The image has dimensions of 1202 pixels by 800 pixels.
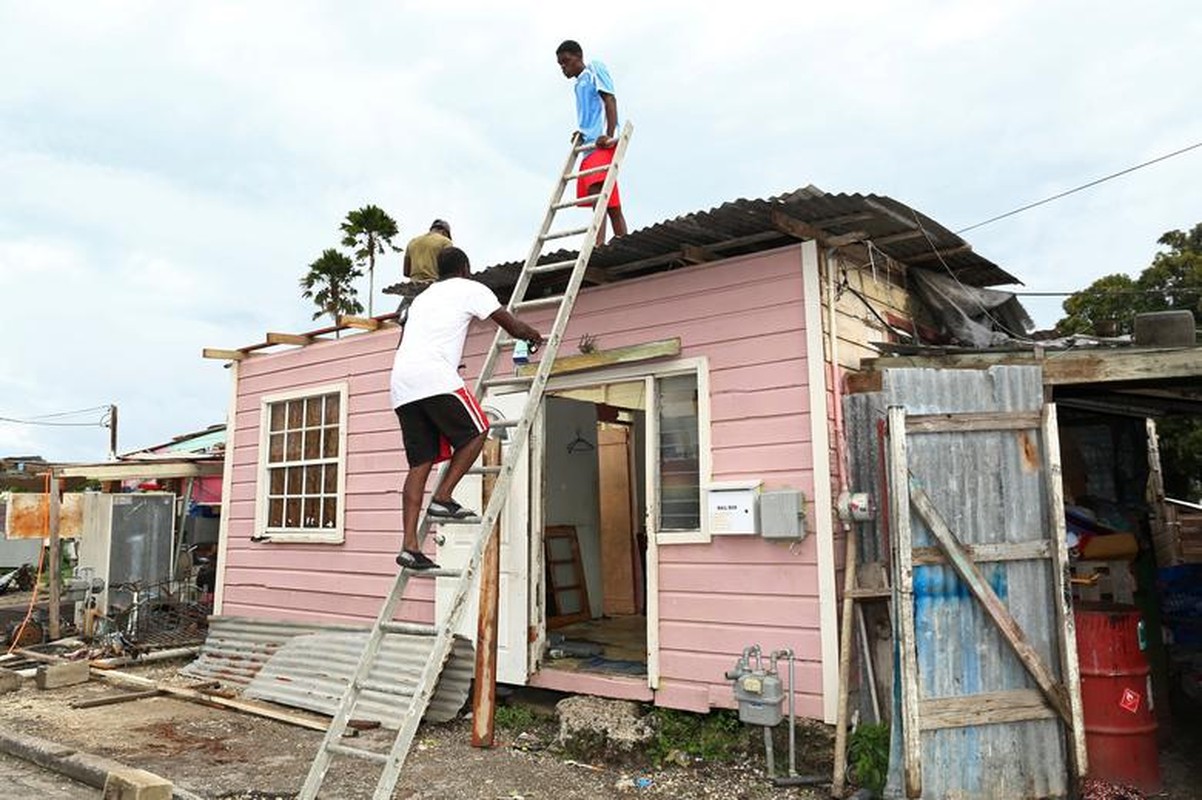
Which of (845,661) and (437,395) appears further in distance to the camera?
(845,661)

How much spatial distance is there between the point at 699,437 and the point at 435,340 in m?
2.74

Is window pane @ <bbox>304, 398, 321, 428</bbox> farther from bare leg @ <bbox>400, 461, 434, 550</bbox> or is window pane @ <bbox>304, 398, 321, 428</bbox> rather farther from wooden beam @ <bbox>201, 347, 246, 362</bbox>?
bare leg @ <bbox>400, 461, 434, 550</bbox>

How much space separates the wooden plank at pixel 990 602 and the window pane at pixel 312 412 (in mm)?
6574

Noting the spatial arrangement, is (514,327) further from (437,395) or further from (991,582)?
(991,582)

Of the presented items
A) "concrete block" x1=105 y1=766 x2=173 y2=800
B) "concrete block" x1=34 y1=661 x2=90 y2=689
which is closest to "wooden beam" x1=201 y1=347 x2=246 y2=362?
"concrete block" x1=34 y1=661 x2=90 y2=689

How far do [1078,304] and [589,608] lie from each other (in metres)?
16.4

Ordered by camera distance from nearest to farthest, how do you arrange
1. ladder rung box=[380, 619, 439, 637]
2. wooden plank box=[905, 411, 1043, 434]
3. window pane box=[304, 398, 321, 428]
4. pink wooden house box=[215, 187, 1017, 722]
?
ladder rung box=[380, 619, 439, 637] → wooden plank box=[905, 411, 1043, 434] → pink wooden house box=[215, 187, 1017, 722] → window pane box=[304, 398, 321, 428]

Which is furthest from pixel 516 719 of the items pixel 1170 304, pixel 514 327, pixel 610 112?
pixel 1170 304

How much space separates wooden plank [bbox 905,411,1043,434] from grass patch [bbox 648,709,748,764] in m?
2.41

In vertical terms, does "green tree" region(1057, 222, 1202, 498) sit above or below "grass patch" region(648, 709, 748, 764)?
above

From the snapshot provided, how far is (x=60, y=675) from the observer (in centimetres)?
884

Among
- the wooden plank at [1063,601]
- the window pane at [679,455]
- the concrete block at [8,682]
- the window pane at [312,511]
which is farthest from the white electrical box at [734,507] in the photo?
the concrete block at [8,682]

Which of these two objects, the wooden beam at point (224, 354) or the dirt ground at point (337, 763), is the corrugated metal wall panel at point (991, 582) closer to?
the dirt ground at point (337, 763)

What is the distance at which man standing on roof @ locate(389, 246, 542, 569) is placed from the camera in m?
4.13
